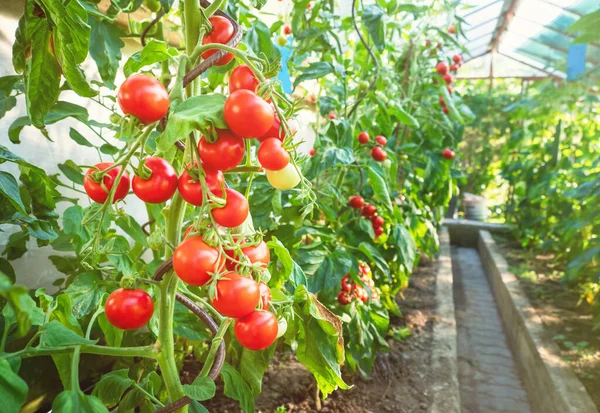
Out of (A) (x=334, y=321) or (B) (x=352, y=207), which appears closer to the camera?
(A) (x=334, y=321)

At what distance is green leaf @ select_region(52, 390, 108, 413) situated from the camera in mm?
468

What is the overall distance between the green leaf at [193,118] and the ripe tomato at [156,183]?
0.16ft

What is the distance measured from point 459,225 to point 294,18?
3.77m

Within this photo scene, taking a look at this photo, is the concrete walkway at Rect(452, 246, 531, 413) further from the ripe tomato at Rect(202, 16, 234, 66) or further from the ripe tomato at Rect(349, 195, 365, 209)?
the ripe tomato at Rect(202, 16, 234, 66)

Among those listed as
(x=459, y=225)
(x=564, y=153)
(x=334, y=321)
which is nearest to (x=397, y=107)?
(x=334, y=321)

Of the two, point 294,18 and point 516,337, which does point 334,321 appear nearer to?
point 294,18

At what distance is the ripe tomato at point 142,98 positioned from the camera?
0.42m

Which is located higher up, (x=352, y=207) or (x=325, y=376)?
(x=352, y=207)

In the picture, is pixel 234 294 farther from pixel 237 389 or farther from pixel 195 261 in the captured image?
pixel 237 389

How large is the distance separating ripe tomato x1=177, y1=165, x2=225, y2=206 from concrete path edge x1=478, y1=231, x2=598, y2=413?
56.2 inches

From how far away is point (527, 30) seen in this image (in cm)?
638

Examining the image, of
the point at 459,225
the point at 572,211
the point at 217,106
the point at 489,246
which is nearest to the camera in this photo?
the point at 217,106

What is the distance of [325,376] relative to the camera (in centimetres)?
69

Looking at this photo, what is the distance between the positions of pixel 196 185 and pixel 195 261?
0.08 m
